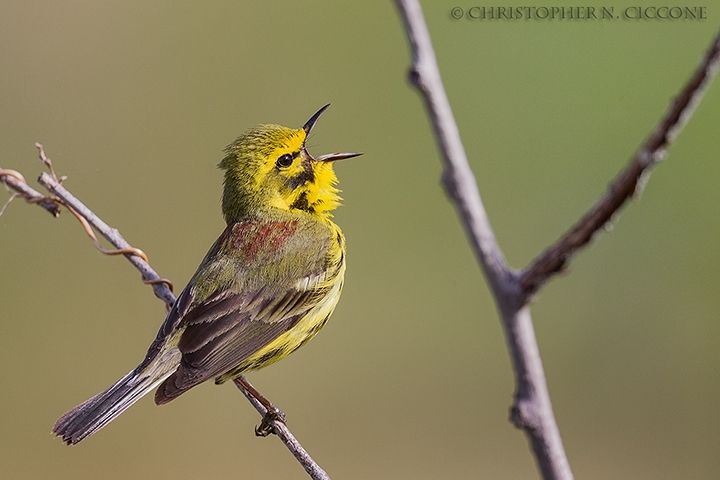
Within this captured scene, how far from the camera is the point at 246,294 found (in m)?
3.27

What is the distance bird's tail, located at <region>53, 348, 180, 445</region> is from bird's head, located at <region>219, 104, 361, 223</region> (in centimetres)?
75

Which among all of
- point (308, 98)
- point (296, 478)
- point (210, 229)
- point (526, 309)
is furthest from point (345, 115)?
point (526, 309)

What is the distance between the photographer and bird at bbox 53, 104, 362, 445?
9.90 ft

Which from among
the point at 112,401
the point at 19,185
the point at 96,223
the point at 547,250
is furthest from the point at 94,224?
the point at 547,250

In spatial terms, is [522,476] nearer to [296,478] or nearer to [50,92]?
[296,478]

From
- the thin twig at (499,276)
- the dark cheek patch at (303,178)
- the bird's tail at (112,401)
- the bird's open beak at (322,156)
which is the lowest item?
the bird's tail at (112,401)

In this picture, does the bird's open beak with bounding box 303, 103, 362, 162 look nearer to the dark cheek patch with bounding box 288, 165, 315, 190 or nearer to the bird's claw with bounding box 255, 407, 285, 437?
the dark cheek patch with bounding box 288, 165, 315, 190

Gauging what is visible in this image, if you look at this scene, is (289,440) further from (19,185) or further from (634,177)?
(634,177)

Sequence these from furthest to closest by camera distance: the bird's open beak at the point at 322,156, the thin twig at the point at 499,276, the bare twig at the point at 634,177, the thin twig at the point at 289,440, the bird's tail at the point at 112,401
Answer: the bird's open beak at the point at 322,156, the bird's tail at the point at 112,401, the thin twig at the point at 289,440, the thin twig at the point at 499,276, the bare twig at the point at 634,177

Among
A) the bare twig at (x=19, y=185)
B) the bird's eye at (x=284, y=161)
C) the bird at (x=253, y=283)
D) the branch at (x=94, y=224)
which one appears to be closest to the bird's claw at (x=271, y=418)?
the branch at (x=94, y=224)

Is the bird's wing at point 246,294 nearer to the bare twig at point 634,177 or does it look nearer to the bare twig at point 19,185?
the bare twig at point 19,185

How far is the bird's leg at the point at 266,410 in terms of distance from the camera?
3.20 metres

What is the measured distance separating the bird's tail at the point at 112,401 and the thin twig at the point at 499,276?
2.04 metres

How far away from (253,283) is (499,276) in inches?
89.5
